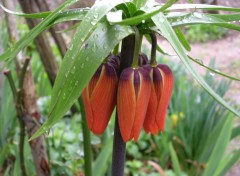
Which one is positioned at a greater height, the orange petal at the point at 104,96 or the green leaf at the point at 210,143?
the orange petal at the point at 104,96

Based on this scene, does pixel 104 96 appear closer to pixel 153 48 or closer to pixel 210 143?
pixel 153 48

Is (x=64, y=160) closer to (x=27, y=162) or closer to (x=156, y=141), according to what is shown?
(x=27, y=162)

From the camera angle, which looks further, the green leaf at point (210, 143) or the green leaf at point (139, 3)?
the green leaf at point (210, 143)

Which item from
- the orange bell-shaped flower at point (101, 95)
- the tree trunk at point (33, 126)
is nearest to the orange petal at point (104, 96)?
the orange bell-shaped flower at point (101, 95)

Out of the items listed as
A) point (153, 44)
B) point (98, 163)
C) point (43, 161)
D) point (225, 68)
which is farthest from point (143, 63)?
point (225, 68)

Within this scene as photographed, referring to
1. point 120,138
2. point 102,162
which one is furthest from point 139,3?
point 102,162

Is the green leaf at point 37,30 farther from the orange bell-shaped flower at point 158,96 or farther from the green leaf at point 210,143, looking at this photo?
the green leaf at point 210,143
